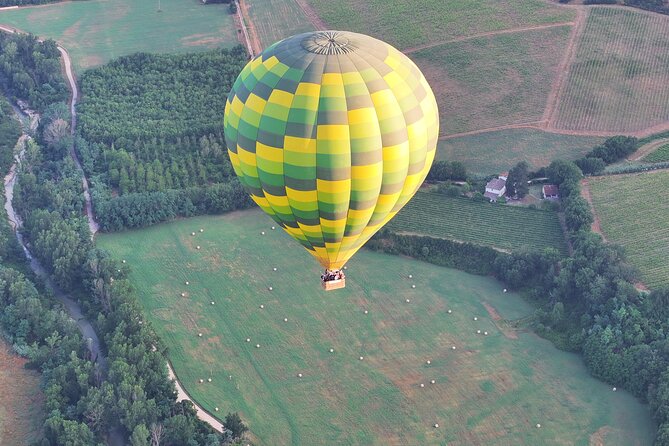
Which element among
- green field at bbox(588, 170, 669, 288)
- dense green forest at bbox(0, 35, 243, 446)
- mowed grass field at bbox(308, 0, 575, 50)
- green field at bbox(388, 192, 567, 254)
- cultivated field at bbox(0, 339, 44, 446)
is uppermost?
mowed grass field at bbox(308, 0, 575, 50)

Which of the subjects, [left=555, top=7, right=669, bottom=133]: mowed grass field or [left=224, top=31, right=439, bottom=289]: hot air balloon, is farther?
[left=555, top=7, right=669, bottom=133]: mowed grass field

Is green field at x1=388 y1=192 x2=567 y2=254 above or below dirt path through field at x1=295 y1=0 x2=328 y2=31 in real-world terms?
below

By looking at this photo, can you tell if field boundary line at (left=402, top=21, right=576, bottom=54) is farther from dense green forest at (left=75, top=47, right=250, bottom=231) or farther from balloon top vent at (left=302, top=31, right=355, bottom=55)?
balloon top vent at (left=302, top=31, right=355, bottom=55)

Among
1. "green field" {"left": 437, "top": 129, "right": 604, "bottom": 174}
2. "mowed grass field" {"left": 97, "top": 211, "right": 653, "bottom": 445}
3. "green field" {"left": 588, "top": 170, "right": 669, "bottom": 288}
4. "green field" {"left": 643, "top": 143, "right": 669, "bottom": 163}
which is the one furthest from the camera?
"green field" {"left": 437, "top": 129, "right": 604, "bottom": 174}

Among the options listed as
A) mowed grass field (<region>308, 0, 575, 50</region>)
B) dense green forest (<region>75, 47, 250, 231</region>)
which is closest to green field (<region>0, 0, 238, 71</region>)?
dense green forest (<region>75, 47, 250, 231</region>)

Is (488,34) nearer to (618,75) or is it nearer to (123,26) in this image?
(618,75)
